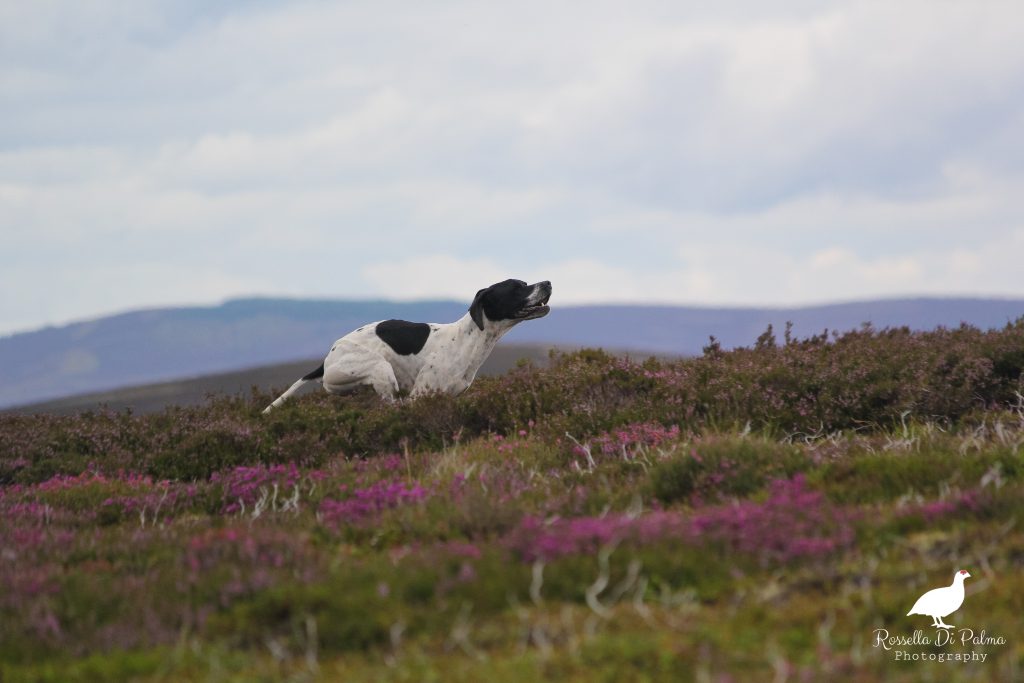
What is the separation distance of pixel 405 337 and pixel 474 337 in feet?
3.07

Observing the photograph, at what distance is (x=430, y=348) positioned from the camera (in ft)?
42.7

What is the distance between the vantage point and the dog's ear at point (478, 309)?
12.5 meters

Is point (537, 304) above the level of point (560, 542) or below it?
above

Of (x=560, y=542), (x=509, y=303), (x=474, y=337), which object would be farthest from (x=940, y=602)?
(x=474, y=337)

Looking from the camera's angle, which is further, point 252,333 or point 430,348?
point 252,333

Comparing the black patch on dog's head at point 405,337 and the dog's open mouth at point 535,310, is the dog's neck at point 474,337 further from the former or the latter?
the black patch on dog's head at point 405,337

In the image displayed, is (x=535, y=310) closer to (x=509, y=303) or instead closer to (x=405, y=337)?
(x=509, y=303)

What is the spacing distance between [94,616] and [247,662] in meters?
1.18

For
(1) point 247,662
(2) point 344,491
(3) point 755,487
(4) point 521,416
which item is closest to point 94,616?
(1) point 247,662

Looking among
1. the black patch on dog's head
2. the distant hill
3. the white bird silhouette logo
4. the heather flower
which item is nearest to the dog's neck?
the black patch on dog's head

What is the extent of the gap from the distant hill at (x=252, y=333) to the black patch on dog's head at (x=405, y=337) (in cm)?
7473

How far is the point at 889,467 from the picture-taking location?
689 centimetres

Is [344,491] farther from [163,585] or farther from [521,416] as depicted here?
[521,416]

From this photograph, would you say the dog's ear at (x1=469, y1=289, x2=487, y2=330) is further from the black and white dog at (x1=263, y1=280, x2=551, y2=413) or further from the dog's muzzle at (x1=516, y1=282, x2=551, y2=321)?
the dog's muzzle at (x1=516, y1=282, x2=551, y2=321)
